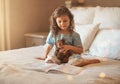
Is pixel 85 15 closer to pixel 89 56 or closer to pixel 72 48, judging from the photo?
pixel 89 56

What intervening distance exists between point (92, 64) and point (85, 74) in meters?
0.38

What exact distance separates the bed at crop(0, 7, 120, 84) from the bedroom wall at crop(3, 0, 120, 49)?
56 centimetres

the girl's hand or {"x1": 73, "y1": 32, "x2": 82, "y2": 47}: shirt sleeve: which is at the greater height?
{"x1": 73, "y1": 32, "x2": 82, "y2": 47}: shirt sleeve

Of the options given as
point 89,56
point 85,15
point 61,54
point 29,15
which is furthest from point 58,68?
point 29,15

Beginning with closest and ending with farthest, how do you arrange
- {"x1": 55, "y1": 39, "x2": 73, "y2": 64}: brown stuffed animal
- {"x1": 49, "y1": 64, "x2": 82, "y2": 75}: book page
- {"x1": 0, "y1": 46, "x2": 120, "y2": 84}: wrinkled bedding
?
{"x1": 0, "y1": 46, "x2": 120, "y2": 84}: wrinkled bedding → {"x1": 49, "y1": 64, "x2": 82, "y2": 75}: book page → {"x1": 55, "y1": 39, "x2": 73, "y2": 64}: brown stuffed animal

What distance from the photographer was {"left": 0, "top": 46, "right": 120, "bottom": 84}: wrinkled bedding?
64.3 inches

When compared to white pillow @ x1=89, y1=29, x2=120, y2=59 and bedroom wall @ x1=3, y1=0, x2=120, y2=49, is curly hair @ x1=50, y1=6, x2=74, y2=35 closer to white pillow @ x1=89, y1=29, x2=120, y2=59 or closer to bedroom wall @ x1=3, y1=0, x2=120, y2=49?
white pillow @ x1=89, y1=29, x2=120, y2=59

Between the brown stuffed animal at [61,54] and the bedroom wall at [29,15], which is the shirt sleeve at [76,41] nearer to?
the brown stuffed animal at [61,54]

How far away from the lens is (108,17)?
280cm

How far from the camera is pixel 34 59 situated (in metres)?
2.29

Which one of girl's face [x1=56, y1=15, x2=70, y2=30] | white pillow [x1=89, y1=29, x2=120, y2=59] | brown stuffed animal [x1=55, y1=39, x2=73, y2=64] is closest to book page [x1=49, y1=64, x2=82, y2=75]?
brown stuffed animal [x1=55, y1=39, x2=73, y2=64]

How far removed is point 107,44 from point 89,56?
22 cm

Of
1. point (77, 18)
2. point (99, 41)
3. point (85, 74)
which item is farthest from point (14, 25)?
point (85, 74)

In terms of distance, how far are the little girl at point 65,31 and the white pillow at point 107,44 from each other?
1.25 feet
